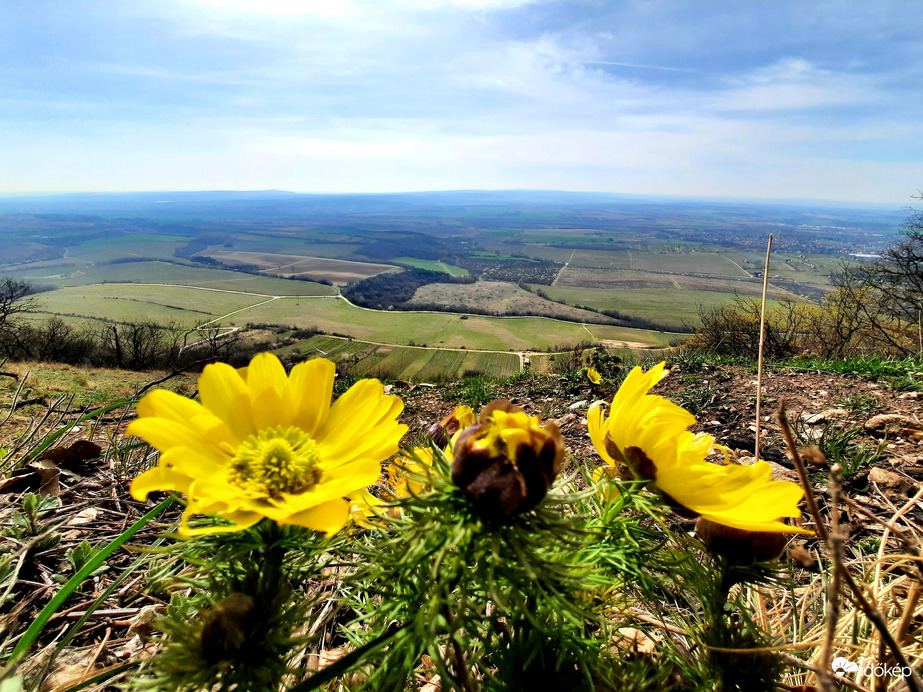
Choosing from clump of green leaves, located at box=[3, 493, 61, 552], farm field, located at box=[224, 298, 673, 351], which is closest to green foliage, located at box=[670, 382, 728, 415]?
clump of green leaves, located at box=[3, 493, 61, 552]

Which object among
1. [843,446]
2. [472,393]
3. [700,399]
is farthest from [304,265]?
[843,446]

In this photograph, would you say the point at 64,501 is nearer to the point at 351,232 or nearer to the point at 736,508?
the point at 736,508

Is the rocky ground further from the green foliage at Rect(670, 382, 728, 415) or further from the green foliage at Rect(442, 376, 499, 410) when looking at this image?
the green foliage at Rect(442, 376, 499, 410)

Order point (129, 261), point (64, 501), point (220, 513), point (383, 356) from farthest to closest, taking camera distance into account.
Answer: point (129, 261) < point (383, 356) < point (64, 501) < point (220, 513)

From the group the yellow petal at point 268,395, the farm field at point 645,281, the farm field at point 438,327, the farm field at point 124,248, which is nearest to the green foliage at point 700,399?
the yellow petal at point 268,395

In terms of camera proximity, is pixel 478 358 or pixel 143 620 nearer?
pixel 143 620

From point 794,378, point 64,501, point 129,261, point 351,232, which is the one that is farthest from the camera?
point 351,232

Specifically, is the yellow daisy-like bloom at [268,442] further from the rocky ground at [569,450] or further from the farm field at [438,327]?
the farm field at [438,327]

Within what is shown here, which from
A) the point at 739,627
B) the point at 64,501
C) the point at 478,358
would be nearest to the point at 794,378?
the point at 739,627
